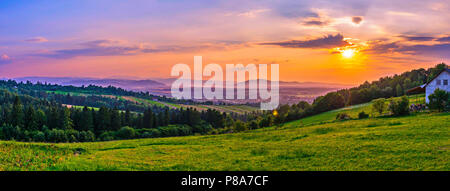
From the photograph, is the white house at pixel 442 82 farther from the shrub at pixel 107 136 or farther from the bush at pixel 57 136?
the bush at pixel 57 136

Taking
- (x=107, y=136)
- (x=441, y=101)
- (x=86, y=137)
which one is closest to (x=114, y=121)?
(x=107, y=136)

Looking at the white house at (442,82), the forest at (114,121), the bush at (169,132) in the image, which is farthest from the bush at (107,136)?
the white house at (442,82)

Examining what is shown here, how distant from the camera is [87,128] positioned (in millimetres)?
77062

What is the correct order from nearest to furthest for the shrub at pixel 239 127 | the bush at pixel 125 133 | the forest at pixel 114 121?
the shrub at pixel 239 127, the forest at pixel 114 121, the bush at pixel 125 133

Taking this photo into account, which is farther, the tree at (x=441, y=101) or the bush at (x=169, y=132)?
the bush at (x=169, y=132)

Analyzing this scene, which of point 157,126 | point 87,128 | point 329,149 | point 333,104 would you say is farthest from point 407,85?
point 87,128

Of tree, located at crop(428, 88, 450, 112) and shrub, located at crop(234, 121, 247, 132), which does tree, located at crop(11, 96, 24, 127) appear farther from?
tree, located at crop(428, 88, 450, 112)

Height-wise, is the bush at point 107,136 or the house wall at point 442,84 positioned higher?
the house wall at point 442,84

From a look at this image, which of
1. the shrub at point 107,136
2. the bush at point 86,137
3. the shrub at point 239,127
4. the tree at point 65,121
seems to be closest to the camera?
the shrub at point 239,127

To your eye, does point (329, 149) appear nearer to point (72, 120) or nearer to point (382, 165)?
point (382, 165)

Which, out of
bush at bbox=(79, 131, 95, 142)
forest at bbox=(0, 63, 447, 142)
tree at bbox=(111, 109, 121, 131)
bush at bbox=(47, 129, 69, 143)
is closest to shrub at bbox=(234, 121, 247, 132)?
forest at bbox=(0, 63, 447, 142)
